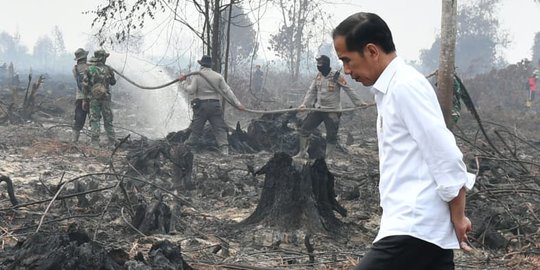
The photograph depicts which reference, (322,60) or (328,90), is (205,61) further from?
(328,90)

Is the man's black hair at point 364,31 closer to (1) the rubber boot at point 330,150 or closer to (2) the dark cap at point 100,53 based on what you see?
(1) the rubber boot at point 330,150

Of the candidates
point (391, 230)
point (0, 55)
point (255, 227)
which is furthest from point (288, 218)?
point (0, 55)

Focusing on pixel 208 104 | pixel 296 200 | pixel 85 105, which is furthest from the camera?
pixel 85 105

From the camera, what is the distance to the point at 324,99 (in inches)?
361

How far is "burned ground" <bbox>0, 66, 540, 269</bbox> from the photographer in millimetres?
3449

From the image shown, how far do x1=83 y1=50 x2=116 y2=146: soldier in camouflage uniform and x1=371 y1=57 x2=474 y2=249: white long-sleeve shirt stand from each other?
8.62m

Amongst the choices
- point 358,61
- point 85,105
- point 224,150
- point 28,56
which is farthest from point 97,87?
point 28,56

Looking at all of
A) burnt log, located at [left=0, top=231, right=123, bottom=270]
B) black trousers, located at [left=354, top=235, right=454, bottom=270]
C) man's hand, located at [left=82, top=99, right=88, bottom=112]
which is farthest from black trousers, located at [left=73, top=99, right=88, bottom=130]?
black trousers, located at [left=354, top=235, right=454, bottom=270]

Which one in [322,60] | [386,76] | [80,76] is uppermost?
[322,60]

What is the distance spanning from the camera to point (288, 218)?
5.16 meters

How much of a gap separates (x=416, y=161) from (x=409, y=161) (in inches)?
1.0

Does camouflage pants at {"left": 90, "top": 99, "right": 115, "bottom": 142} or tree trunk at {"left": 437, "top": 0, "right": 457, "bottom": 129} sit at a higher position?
tree trunk at {"left": 437, "top": 0, "right": 457, "bottom": 129}

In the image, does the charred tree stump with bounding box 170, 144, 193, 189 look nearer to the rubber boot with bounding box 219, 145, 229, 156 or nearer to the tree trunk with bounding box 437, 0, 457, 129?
the rubber boot with bounding box 219, 145, 229, 156

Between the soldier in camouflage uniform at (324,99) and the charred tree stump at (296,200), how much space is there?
3.54 metres
